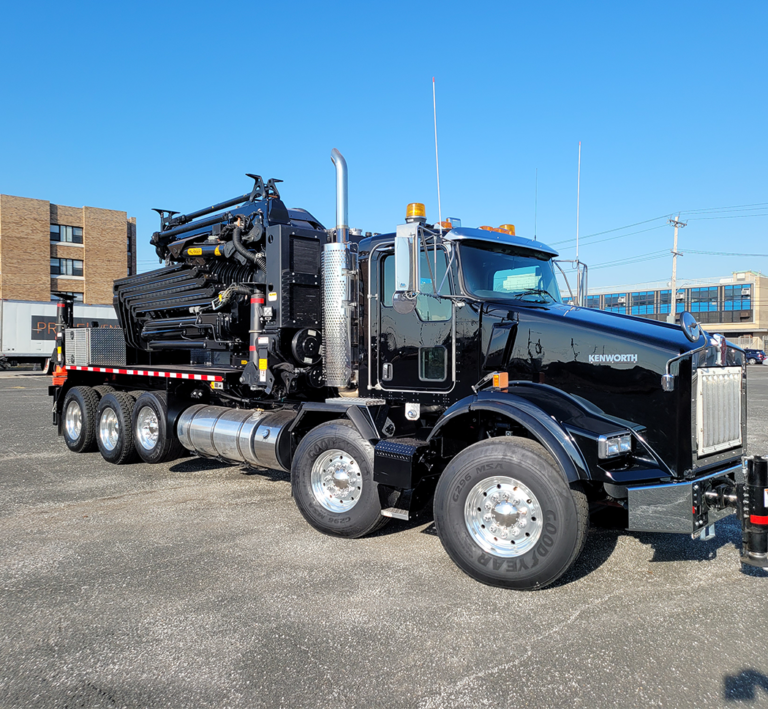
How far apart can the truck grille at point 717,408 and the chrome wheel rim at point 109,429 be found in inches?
306

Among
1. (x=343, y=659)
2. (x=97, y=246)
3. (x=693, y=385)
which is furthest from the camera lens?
(x=97, y=246)

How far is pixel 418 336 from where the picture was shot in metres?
5.70

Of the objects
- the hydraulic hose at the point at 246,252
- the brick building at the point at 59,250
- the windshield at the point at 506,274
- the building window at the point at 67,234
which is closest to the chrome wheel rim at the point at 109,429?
the hydraulic hose at the point at 246,252

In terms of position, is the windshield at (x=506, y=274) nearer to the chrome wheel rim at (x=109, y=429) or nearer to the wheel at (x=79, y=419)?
the chrome wheel rim at (x=109, y=429)

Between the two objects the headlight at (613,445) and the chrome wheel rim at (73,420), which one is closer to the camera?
the headlight at (613,445)

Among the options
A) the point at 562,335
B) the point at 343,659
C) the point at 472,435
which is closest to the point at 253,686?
the point at 343,659

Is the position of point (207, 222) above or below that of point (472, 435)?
above

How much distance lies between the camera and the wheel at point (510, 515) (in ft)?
14.0

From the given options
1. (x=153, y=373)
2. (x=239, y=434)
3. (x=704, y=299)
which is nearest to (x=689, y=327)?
(x=239, y=434)

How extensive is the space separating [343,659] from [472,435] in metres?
2.39

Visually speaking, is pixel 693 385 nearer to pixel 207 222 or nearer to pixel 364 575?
pixel 364 575

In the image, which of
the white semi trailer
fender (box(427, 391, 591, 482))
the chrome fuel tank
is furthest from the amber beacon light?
the white semi trailer

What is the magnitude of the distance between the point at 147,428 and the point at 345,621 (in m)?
→ 5.94

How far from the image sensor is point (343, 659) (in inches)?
139
